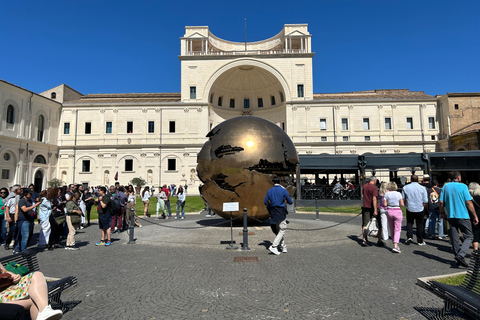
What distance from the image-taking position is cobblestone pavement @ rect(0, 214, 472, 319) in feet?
13.5

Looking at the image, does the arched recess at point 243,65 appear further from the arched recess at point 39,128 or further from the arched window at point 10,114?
the arched window at point 10,114

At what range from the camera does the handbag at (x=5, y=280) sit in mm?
3369

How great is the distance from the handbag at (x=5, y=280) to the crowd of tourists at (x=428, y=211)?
26.5 feet

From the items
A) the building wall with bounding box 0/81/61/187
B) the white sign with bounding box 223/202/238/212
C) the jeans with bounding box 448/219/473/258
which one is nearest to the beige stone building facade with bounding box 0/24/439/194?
the building wall with bounding box 0/81/61/187

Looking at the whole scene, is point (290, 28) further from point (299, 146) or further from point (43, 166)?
point (43, 166)

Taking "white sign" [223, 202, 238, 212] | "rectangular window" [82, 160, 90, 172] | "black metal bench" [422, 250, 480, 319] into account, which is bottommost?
"black metal bench" [422, 250, 480, 319]

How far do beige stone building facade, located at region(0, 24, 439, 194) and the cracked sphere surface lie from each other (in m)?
34.6

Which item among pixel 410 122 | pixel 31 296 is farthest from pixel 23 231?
pixel 410 122

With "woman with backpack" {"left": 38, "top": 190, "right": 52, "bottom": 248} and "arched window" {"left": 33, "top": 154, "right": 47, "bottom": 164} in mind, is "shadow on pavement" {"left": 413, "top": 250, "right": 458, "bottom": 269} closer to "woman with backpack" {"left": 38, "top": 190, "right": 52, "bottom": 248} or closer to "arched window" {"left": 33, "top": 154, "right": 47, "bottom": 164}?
"woman with backpack" {"left": 38, "top": 190, "right": 52, "bottom": 248}

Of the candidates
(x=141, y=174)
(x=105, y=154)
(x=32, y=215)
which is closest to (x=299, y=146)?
(x=141, y=174)

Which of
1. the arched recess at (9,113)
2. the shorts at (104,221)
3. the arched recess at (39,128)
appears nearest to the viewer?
the shorts at (104,221)

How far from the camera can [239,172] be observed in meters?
9.63

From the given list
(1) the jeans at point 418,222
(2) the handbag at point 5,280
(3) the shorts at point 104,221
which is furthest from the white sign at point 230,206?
(2) the handbag at point 5,280

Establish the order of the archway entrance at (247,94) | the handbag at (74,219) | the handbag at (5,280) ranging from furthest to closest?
the archway entrance at (247,94), the handbag at (74,219), the handbag at (5,280)
